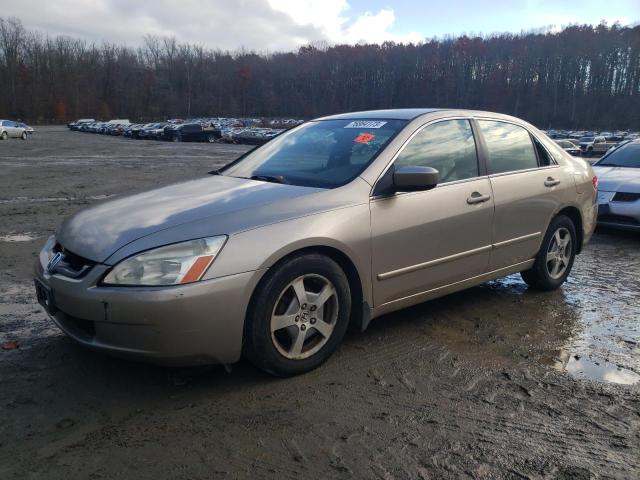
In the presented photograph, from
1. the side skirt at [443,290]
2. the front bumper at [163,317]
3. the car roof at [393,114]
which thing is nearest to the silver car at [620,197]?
the side skirt at [443,290]

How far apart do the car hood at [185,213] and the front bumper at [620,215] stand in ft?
19.1

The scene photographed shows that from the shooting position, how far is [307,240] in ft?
10.4

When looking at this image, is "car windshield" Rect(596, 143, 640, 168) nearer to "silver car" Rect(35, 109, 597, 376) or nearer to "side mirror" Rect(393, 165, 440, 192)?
"silver car" Rect(35, 109, 597, 376)

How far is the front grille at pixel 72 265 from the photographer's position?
117 inches

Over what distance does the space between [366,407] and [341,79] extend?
426 feet

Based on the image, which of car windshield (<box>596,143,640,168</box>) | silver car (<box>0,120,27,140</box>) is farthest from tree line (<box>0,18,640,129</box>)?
car windshield (<box>596,143,640,168</box>)

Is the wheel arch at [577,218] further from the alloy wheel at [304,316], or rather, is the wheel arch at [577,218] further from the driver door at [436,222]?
the alloy wheel at [304,316]

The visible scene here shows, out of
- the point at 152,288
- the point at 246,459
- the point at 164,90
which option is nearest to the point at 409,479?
the point at 246,459

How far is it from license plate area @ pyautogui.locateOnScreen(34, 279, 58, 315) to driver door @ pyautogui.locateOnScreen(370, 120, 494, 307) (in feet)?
6.30

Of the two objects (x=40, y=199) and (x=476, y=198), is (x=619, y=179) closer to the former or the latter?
(x=476, y=198)

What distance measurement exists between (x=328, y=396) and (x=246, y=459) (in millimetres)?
712

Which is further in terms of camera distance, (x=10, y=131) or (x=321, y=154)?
(x=10, y=131)

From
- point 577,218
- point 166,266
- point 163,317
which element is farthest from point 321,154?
point 577,218

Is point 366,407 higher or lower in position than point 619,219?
lower
